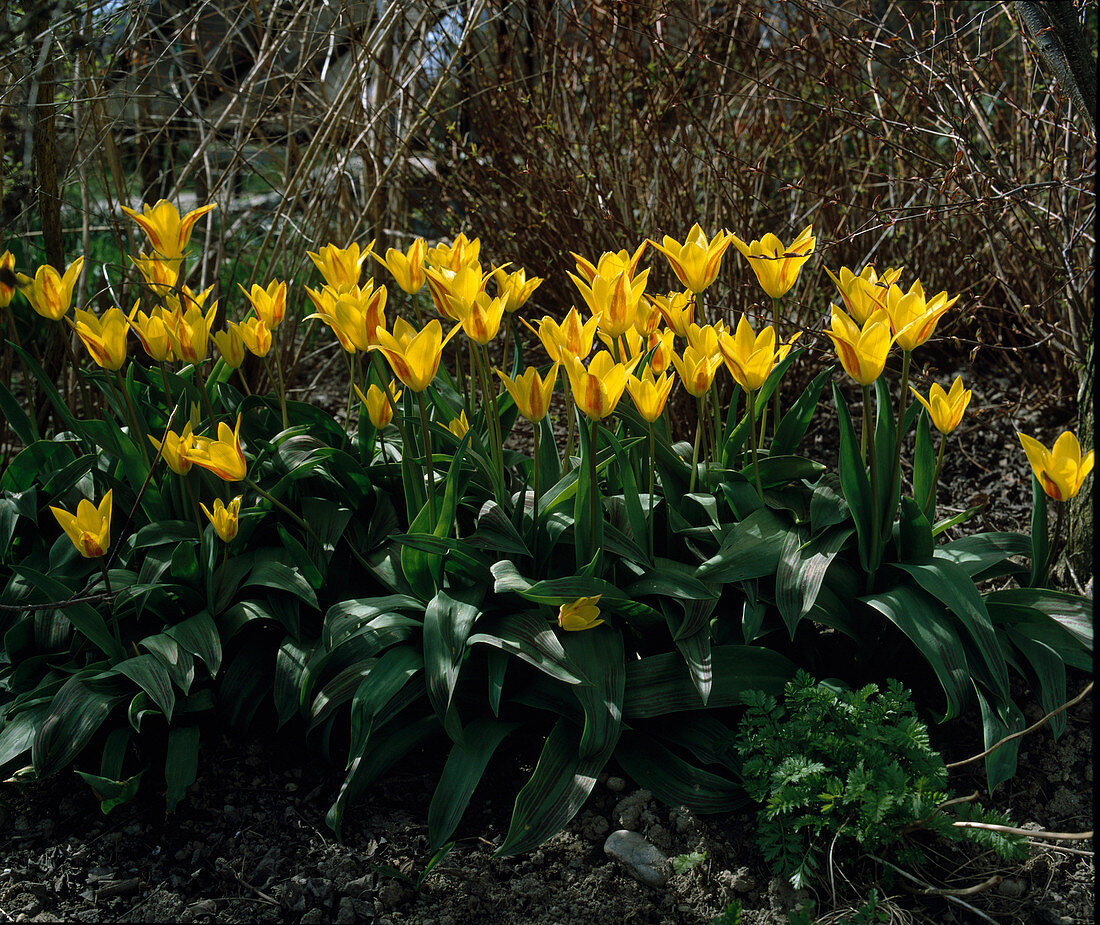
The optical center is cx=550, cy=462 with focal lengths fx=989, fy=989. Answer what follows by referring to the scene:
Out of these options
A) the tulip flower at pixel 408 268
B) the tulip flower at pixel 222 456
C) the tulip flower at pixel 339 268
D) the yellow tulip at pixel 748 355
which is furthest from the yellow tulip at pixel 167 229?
the yellow tulip at pixel 748 355

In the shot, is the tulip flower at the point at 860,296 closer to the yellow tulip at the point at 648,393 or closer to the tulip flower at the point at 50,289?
the yellow tulip at the point at 648,393

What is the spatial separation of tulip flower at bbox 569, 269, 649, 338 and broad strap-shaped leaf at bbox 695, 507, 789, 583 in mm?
461

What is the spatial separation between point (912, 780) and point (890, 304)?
0.82 metres

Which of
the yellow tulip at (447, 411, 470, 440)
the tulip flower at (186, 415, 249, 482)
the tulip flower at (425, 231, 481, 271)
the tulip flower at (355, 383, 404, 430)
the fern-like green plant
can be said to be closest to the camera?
the fern-like green plant

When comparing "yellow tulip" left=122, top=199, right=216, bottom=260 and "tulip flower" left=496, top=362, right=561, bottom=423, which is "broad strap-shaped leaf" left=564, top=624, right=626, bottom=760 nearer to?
"tulip flower" left=496, top=362, right=561, bottom=423

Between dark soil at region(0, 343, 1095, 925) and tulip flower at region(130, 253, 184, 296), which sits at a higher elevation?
tulip flower at region(130, 253, 184, 296)

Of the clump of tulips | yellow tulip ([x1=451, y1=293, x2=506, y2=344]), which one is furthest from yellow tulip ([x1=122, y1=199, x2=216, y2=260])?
yellow tulip ([x1=451, y1=293, x2=506, y2=344])

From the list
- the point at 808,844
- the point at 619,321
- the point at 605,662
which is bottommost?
the point at 808,844

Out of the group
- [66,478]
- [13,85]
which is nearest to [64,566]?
[66,478]

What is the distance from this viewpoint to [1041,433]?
10.8 ft

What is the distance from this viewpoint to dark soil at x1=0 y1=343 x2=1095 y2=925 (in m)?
1.66

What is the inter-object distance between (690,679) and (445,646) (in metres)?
0.48

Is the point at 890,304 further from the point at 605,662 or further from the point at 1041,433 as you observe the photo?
the point at 1041,433

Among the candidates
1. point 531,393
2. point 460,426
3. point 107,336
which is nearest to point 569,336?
point 531,393
